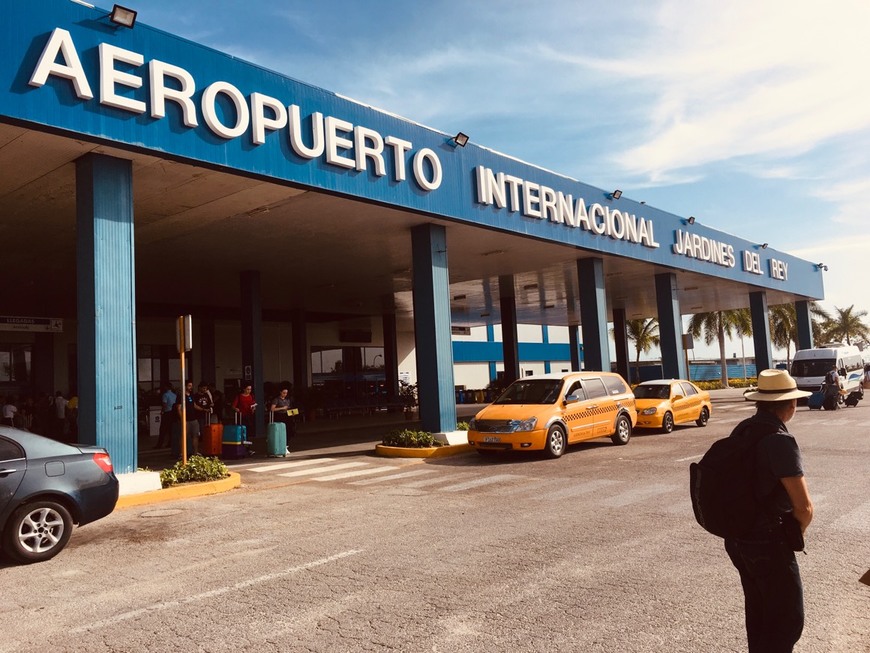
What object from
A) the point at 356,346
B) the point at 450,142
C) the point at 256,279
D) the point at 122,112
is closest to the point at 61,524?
the point at 122,112

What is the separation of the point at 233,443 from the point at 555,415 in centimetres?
741

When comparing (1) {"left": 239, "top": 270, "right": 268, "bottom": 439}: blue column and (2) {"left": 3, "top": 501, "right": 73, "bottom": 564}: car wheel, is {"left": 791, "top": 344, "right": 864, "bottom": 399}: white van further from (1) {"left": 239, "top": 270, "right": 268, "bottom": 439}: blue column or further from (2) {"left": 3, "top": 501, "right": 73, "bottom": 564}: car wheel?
(2) {"left": 3, "top": 501, "right": 73, "bottom": 564}: car wheel

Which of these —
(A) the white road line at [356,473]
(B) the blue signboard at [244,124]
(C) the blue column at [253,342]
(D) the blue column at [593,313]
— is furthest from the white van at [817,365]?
(A) the white road line at [356,473]

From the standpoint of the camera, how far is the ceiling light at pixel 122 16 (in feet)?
32.6

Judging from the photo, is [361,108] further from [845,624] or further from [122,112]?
[845,624]

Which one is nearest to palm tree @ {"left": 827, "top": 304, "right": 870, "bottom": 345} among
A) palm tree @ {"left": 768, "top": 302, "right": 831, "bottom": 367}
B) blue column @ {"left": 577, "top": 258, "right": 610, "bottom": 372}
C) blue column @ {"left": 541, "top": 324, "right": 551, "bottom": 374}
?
palm tree @ {"left": 768, "top": 302, "right": 831, "bottom": 367}

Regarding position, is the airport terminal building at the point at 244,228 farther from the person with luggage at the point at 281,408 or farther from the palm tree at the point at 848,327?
the palm tree at the point at 848,327

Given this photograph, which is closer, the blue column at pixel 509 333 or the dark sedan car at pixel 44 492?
the dark sedan car at pixel 44 492

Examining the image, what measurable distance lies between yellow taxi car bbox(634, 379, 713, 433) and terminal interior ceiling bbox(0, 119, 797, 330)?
15.2 ft

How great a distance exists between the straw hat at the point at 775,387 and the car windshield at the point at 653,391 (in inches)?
640

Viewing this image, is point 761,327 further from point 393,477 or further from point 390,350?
point 393,477

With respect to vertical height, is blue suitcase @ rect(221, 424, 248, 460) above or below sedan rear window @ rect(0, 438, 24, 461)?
below

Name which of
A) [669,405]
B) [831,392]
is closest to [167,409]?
[669,405]

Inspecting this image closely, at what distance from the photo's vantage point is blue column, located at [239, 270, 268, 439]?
21500 mm
